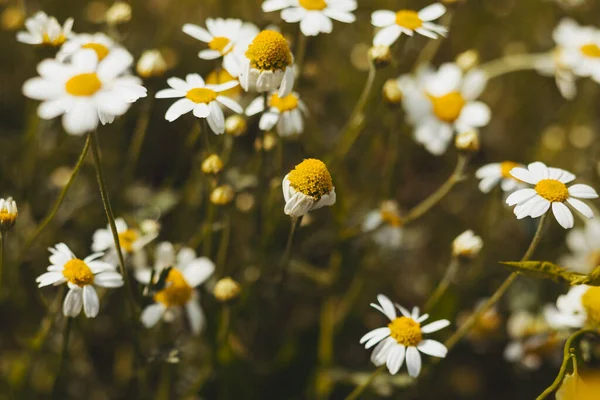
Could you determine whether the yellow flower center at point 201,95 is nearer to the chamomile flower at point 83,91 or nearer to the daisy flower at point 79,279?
the chamomile flower at point 83,91

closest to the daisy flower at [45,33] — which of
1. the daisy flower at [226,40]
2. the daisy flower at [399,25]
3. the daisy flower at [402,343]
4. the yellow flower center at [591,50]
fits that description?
the daisy flower at [226,40]

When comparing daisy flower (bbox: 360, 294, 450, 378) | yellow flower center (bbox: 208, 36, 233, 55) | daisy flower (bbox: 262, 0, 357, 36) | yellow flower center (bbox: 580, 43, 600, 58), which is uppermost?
daisy flower (bbox: 262, 0, 357, 36)

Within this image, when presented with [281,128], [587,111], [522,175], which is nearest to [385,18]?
[281,128]

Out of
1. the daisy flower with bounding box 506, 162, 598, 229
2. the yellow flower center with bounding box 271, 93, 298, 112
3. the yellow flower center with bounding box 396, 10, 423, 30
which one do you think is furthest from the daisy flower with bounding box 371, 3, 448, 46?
the daisy flower with bounding box 506, 162, 598, 229

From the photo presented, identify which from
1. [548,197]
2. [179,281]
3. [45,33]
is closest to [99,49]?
[45,33]

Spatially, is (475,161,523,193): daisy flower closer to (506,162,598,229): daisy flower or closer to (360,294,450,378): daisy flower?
(506,162,598,229): daisy flower
